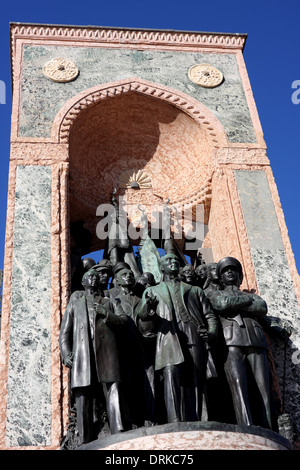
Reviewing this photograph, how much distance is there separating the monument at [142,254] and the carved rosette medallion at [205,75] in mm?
19

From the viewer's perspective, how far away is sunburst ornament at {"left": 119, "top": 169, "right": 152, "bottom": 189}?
1014 centimetres

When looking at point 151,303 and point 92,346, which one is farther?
Answer: point 92,346

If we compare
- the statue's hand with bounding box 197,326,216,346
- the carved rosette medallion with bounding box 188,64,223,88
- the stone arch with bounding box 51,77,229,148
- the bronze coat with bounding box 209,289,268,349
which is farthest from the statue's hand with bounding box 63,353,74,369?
the carved rosette medallion with bounding box 188,64,223,88

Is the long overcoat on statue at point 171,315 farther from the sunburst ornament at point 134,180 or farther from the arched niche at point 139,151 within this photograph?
the sunburst ornament at point 134,180

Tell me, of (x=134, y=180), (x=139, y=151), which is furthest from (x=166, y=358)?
(x=139, y=151)

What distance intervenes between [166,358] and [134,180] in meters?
4.59

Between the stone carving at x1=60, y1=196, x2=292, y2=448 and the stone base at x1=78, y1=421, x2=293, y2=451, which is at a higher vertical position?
the stone carving at x1=60, y1=196, x2=292, y2=448

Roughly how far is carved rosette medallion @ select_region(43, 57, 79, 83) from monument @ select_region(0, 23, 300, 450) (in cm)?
2

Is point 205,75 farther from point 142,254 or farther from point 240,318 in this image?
point 240,318

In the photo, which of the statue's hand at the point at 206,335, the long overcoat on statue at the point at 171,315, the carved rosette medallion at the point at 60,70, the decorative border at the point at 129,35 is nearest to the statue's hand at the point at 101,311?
the long overcoat on statue at the point at 171,315

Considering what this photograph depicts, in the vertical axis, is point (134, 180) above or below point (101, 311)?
above

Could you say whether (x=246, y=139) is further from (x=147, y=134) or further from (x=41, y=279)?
(x=41, y=279)

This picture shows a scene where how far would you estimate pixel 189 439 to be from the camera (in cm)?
544

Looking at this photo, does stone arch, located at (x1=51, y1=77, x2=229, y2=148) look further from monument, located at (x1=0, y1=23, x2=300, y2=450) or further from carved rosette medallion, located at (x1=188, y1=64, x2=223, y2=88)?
carved rosette medallion, located at (x1=188, y1=64, x2=223, y2=88)
